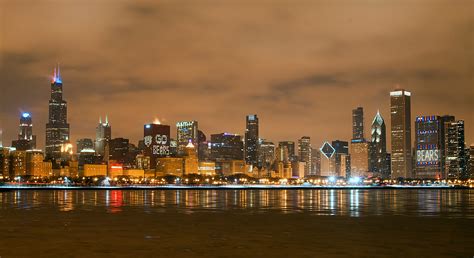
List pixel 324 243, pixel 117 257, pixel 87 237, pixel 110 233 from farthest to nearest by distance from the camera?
pixel 110 233 < pixel 87 237 < pixel 324 243 < pixel 117 257

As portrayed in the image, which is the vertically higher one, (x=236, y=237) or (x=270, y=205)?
(x=236, y=237)

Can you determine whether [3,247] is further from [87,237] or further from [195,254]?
[195,254]

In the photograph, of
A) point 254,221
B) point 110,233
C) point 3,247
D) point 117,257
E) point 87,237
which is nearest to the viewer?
point 117,257

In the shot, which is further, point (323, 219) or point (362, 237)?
point (323, 219)

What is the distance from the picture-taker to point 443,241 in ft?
110

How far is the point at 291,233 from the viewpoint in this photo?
122 ft

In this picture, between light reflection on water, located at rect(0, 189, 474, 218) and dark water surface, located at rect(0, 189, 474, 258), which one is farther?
light reflection on water, located at rect(0, 189, 474, 218)

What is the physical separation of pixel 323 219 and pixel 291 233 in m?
12.4

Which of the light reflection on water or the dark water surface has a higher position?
the dark water surface

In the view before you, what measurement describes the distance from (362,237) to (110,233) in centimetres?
1617

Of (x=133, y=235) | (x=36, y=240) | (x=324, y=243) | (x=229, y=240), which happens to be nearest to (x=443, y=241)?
(x=324, y=243)

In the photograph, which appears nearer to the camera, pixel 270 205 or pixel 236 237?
pixel 236 237

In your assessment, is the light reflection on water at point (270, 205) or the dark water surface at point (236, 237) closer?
the dark water surface at point (236, 237)

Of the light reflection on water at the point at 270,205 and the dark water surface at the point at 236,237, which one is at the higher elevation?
the dark water surface at the point at 236,237
